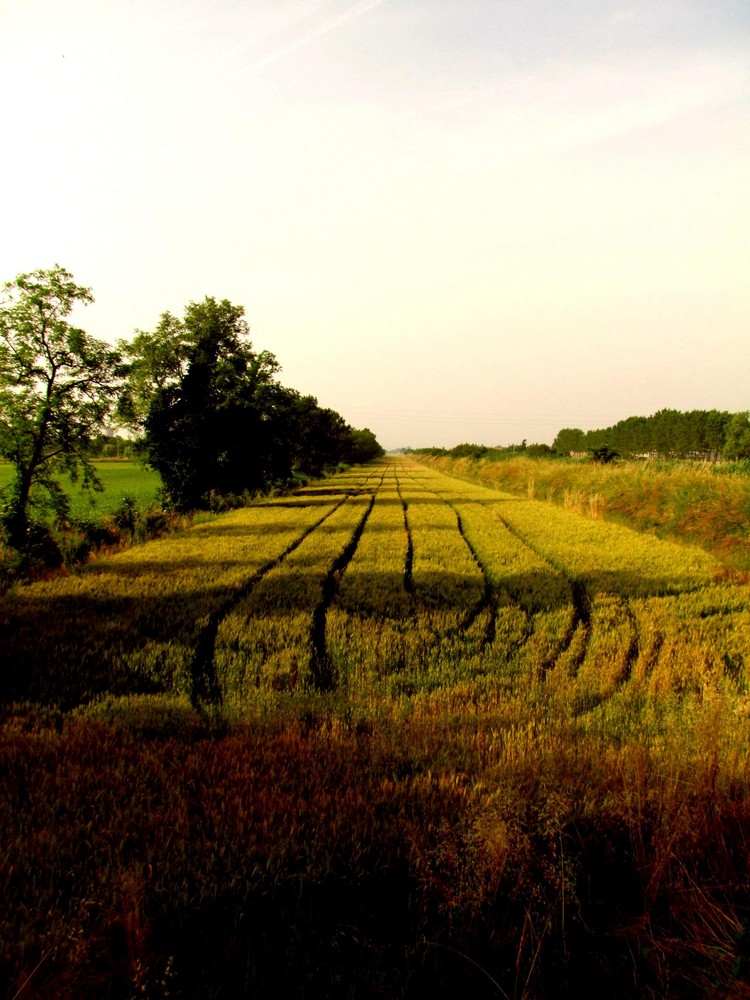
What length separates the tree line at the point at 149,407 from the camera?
19.0 m

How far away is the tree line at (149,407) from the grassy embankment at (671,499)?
16.6 meters

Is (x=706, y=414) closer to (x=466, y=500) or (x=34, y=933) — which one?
(x=466, y=500)

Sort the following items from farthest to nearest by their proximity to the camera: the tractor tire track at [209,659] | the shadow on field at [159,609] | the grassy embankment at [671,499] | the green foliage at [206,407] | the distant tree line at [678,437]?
1. the distant tree line at [678,437]
2. the green foliage at [206,407]
3. the grassy embankment at [671,499]
4. the shadow on field at [159,609]
5. the tractor tire track at [209,659]

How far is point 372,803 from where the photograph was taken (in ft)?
11.5

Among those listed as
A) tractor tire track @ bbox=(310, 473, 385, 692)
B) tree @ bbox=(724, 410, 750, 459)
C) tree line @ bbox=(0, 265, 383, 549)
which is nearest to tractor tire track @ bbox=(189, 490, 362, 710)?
tractor tire track @ bbox=(310, 473, 385, 692)

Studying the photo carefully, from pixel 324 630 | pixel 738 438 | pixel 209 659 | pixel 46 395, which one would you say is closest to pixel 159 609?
pixel 209 659

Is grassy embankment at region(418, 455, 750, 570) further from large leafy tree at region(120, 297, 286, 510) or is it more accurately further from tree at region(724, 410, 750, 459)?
tree at region(724, 410, 750, 459)

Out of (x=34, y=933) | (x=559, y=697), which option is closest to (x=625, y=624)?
(x=559, y=697)

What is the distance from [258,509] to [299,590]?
15.8 metres

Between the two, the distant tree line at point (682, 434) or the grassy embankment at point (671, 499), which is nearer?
the grassy embankment at point (671, 499)

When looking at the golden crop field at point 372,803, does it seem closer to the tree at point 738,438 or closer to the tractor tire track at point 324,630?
the tractor tire track at point 324,630

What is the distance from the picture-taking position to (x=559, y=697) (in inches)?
219

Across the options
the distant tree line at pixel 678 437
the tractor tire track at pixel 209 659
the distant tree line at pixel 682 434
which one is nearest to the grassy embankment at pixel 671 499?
the tractor tire track at pixel 209 659

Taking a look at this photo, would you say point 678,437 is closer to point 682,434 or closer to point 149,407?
point 682,434
